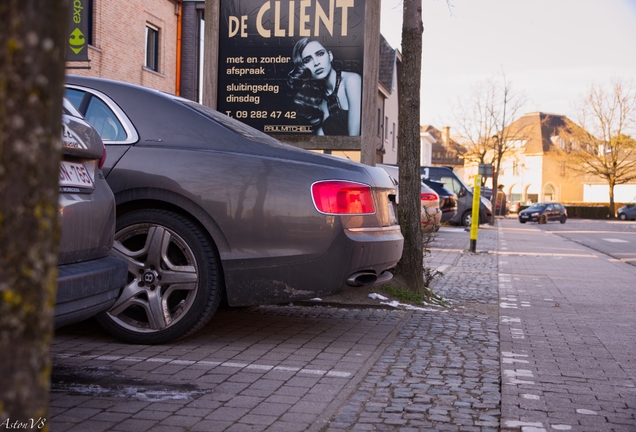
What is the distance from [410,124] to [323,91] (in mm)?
1251

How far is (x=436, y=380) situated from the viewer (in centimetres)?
455

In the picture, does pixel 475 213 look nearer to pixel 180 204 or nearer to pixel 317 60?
pixel 317 60

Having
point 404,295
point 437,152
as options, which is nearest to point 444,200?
point 404,295

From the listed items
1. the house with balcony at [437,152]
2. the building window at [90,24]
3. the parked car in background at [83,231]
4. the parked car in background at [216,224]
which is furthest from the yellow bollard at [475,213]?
the house with balcony at [437,152]

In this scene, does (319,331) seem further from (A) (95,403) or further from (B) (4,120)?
(B) (4,120)

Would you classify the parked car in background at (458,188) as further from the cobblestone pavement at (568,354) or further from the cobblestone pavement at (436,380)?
the cobblestone pavement at (436,380)

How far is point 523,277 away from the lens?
1208 centimetres

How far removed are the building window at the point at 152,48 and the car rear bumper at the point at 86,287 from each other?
2244 cm

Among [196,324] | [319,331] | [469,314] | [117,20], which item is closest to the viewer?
[196,324]

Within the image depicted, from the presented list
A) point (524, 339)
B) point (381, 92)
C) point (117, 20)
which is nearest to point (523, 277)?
point (524, 339)

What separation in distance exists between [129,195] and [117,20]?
18925 mm

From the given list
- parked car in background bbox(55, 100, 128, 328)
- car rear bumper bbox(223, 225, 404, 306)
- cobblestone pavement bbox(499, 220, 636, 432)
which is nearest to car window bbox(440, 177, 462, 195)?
cobblestone pavement bbox(499, 220, 636, 432)

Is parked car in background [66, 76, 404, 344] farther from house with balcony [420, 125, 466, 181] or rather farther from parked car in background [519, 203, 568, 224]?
house with balcony [420, 125, 466, 181]

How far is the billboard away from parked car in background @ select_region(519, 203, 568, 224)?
157ft
